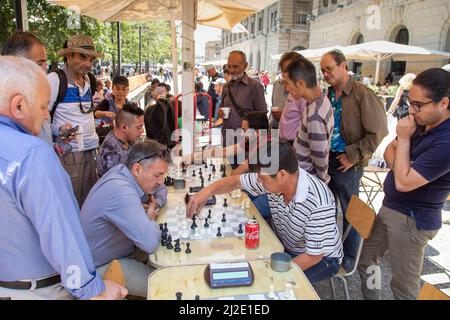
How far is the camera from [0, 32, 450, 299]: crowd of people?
4.39 feet

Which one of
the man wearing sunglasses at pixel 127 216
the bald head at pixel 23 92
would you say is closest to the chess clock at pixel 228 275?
the man wearing sunglasses at pixel 127 216

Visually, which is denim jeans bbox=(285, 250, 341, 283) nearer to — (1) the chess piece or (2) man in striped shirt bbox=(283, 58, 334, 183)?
(1) the chess piece

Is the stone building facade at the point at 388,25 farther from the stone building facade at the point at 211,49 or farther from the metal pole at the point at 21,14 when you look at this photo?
the stone building facade at the point at 211,49

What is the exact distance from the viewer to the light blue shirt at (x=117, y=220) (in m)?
2.08

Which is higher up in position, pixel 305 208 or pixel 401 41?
pixel 401 41

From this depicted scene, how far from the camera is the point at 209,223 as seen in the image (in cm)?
248

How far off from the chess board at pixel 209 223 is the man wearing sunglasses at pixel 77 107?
1.21m

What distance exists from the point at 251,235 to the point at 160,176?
0.73 meters

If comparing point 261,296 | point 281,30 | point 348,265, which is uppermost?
point 281,30

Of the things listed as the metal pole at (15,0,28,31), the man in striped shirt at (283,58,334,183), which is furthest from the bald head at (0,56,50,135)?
the metal pole at (15,0,28,31)

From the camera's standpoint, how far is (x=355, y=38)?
29.4 m

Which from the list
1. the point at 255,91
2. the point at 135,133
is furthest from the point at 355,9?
the point at 135,133

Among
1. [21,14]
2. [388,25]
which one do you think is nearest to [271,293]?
[21,14]

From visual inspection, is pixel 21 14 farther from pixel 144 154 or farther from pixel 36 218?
pixel 36 218
